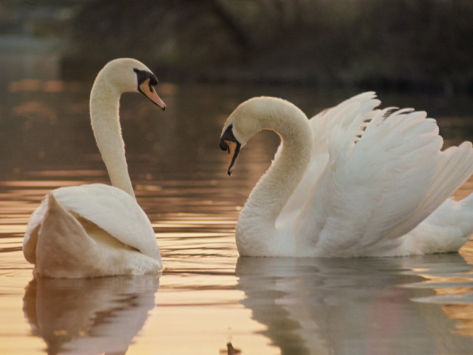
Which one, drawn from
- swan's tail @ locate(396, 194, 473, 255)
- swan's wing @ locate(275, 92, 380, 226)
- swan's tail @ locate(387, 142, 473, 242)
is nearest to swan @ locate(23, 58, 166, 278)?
swan's wing @ locate(275, 92, 380, 226)

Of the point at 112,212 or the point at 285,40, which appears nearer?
the point at 112,212

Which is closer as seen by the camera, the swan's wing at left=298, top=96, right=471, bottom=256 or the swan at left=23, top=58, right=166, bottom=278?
the swan at left=23, top=58, right=166, bottom=278

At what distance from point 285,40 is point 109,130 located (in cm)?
3046

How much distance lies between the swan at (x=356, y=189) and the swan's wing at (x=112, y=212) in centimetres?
109

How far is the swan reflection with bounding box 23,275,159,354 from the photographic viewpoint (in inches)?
187

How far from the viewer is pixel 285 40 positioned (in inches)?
1464

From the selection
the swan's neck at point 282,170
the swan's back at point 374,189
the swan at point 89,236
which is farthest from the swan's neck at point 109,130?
the swan's back at point 374,189

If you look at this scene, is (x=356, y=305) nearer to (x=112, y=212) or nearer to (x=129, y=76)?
(x=112, y=212)

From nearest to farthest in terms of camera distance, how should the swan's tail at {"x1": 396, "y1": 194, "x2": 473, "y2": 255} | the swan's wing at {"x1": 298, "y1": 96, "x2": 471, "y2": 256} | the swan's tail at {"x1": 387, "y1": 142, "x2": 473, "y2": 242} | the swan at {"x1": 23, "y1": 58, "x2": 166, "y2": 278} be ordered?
the swan at {"x1": 23, "y1": 58, "x2": 166, "y2": 278} → the swan's wing at {"x1": 298, "y1": 96, "x2": 471, "y2": 256} → the swan's tail at {"x1": 387, "y1": 142, "x2": 473, "y2": 242} → the swan's tail at {"x1": 396, "y1": 194, "x2": 473, "y2": 255}

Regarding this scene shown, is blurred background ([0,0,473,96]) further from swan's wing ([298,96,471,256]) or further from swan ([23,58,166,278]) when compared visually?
swan ([23,58,166,278])

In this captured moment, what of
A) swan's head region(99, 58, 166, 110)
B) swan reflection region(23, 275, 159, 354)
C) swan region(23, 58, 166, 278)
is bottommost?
swan reflection region(23, 275, 159, 354)

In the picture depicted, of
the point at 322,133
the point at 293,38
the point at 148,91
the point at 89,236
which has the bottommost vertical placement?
the point at 89,236

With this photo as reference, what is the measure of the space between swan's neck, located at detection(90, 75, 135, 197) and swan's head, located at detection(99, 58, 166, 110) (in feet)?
0.18

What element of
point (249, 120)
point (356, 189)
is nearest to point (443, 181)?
point (356, 189)
